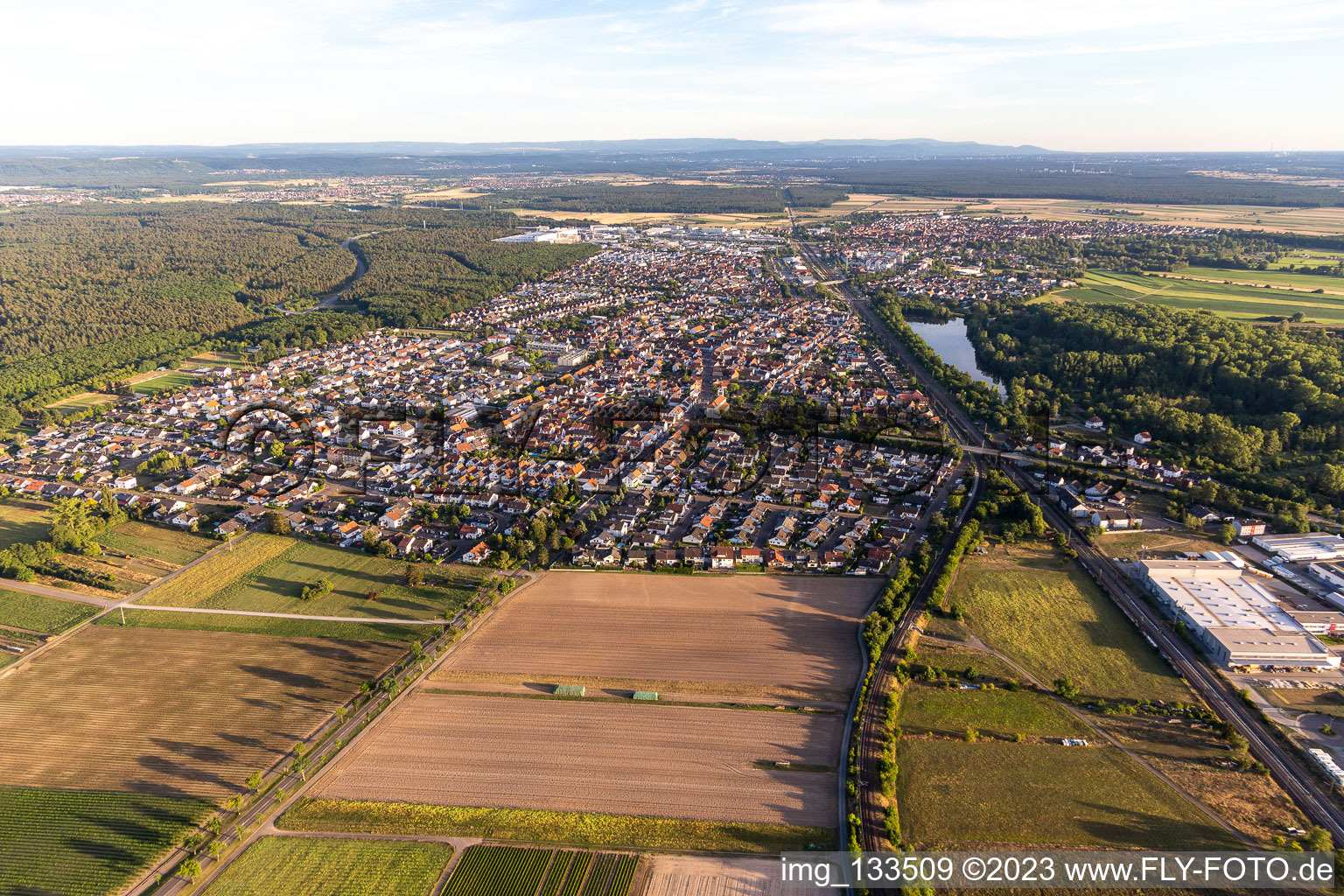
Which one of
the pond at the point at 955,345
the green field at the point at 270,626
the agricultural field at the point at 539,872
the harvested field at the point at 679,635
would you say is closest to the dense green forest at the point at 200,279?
the green field at the point at 270,626

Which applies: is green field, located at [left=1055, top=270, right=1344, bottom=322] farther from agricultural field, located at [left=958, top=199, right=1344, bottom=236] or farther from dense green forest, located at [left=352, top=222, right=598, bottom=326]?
dense green forest, located at [left=352, top=222, right=598, bottom=326]

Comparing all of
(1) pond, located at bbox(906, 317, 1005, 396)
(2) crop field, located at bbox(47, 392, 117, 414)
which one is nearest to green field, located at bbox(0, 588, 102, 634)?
(2) crop field, located at bbox(47, 392, 117, 414)

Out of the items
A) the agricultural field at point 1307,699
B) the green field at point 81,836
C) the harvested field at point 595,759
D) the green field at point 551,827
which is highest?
the agricultural field at point 1307,699

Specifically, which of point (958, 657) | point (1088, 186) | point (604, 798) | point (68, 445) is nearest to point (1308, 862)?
point (958, 657)

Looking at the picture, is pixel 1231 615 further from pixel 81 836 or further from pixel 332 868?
pixel 81 836

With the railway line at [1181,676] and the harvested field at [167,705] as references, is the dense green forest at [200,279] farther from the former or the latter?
the railway line at [1181,676]

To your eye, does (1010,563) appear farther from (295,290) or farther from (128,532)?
(295,290)
